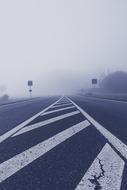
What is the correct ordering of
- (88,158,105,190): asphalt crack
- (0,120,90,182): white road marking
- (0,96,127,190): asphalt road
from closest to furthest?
(88,158,105,190): asphalt crack, (0,96,127,190): asphalt road, (0,120,90,182): white road marking

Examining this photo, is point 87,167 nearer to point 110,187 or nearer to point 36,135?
point 110,187

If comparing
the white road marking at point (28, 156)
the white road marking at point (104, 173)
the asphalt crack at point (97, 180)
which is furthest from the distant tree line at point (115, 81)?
the asphalt crack at point (97, 180)

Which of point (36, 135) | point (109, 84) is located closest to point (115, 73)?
point (109, 84)

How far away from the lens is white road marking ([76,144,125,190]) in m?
2.79

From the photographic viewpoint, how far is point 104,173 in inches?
125

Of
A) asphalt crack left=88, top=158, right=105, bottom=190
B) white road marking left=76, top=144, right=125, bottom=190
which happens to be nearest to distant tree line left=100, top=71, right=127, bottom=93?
white road marking left=76, top=144, right=125, bottom=190

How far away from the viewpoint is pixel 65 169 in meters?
3.44

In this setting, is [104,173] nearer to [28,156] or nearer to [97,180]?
[97,180]

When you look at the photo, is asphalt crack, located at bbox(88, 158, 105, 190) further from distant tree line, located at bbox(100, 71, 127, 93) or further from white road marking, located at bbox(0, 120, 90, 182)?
distant tree line, located at bbox(100, 71, 127, 93)

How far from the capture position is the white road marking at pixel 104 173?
2.79m

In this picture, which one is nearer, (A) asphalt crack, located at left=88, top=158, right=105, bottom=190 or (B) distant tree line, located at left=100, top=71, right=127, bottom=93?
(A) asphalt crack, located at left=88, top=158, right=105, bottom=190

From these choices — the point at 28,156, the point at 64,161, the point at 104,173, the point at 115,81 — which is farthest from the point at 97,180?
the point at 115,81

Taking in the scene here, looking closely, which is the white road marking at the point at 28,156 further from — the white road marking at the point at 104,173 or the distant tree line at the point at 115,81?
the distant tree line at the point at 115,81

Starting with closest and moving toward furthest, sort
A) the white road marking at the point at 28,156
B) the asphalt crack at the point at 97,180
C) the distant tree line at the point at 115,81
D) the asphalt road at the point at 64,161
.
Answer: the asphalt crack at the point at 97,180 → the asphalt road at the point at 64,161 → the white road marking at the point at 28,156 → the distant tree line at the point at 115,81
